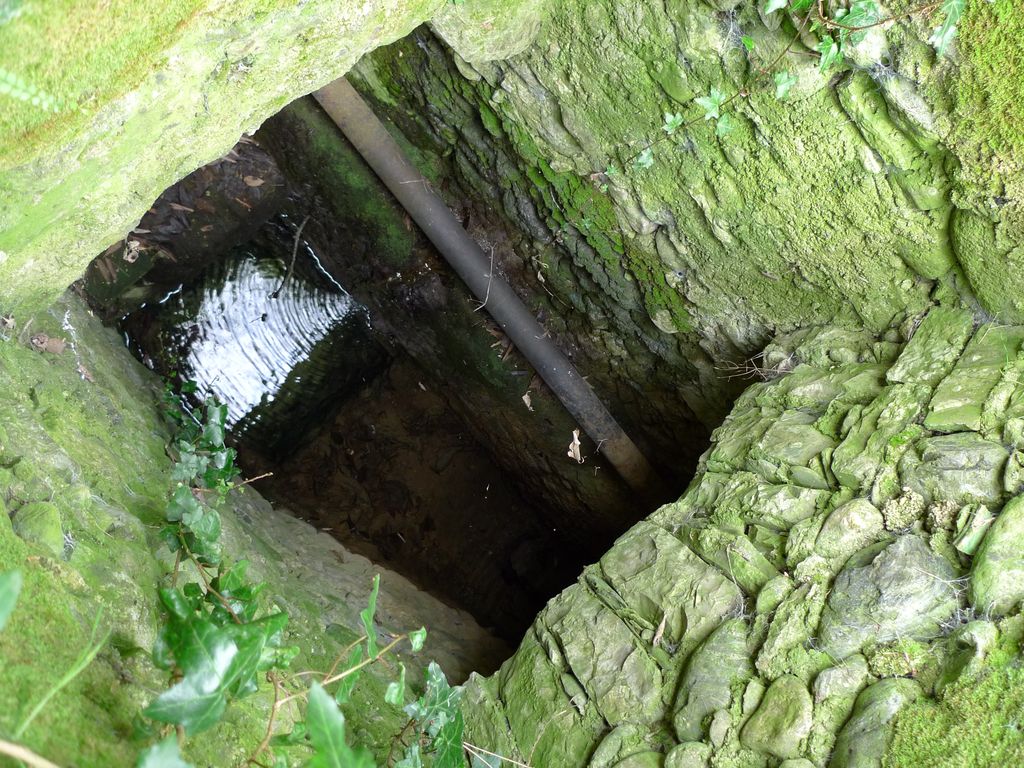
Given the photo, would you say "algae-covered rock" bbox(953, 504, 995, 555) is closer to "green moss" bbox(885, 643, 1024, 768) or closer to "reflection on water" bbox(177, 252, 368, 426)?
"green moss" bbox(885, 643, 1024, 768)

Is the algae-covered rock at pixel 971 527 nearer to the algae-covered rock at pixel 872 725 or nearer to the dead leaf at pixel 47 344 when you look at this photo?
the algae-covered rock at pixel 872 725

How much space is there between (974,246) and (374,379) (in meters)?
→ 3.10

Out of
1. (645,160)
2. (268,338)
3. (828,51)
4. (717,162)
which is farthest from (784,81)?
(268,338)

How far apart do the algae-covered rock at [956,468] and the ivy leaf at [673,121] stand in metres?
1.05

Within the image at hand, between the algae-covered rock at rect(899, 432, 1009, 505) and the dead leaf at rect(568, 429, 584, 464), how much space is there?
5.61ft

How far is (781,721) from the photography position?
59.4 inches

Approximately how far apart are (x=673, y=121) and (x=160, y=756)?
74.3 inches

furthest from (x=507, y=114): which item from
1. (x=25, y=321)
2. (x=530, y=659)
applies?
(x=530, y=659)

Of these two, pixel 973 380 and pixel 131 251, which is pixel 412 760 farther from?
pixel 131 251

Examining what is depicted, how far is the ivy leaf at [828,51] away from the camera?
1643mm

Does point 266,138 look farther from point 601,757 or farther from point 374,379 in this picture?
point 601,757

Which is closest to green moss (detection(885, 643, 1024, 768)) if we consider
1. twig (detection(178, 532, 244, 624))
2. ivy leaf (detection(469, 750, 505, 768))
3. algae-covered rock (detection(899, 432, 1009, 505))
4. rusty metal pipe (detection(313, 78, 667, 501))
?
algae-covered rock (detection(899, 432, 1009, 505))

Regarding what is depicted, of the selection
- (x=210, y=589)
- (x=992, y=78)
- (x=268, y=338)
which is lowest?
(x=992, y=78)

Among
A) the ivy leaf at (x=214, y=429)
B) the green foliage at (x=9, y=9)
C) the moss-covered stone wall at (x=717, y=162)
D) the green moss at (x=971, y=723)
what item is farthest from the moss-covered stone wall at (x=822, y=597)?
the green foliage at (x=9, y=9)
